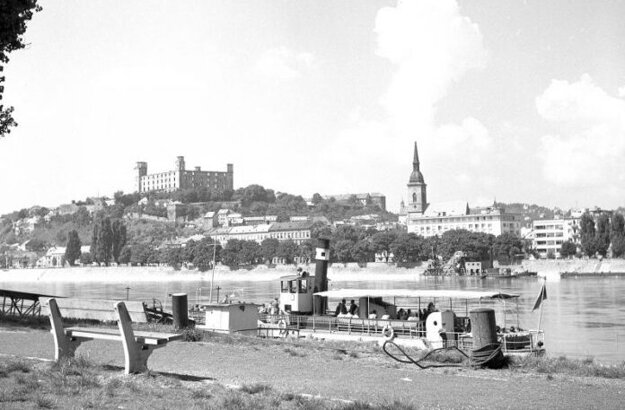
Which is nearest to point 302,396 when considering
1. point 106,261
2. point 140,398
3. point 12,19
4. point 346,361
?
point 140,398

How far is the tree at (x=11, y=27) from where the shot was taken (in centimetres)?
1480

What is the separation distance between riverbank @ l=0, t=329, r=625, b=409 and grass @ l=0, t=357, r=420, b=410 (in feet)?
0.05

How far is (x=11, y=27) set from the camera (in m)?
15.2

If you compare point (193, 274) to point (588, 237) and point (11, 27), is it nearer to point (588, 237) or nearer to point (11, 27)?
point (588, 237)

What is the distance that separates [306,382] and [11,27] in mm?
9448

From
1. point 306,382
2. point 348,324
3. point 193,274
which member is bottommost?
point 193,274

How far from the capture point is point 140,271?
15525 centimetres

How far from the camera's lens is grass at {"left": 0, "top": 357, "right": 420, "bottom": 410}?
28.9ft

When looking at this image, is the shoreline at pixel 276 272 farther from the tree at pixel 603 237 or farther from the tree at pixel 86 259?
the tree at pixel 86 259

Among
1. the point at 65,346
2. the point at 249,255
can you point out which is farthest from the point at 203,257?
the point at 65,346

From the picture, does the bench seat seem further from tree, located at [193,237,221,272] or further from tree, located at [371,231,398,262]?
tree, located at [193,237,221,272]

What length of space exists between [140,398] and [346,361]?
5355 mm

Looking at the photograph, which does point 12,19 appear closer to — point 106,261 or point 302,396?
Answer: point 302,396

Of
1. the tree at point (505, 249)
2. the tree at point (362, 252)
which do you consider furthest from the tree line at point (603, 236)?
the tree at point (362, 252)
